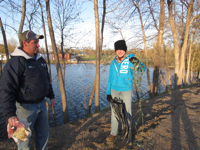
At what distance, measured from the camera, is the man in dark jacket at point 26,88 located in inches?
67.5

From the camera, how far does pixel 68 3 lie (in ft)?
24.4

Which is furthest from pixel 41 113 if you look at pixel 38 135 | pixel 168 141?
pixel 168 141

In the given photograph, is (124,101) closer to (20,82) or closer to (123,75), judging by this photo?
(123,75)

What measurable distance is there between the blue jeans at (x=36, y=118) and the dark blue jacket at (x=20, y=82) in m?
0.09

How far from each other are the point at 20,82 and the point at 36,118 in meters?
0.62

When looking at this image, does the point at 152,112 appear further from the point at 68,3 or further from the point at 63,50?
the point at 68,3

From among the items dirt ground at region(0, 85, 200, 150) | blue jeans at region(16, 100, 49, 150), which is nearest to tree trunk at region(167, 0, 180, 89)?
dirt ground at region(0, 85, 200, 150)

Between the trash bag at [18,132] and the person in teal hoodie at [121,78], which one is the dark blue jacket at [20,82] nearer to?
→ the trash bag at [18,132]

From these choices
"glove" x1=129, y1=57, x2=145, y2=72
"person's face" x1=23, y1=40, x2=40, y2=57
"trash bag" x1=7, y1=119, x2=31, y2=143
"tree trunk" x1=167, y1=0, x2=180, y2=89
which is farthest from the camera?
"tree trunk" x1=167, y1=0, x2=180, y2=89

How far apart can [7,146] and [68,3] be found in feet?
23.6

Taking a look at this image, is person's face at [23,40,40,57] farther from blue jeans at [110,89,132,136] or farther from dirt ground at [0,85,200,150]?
dirt ground at [0,85,200,150]

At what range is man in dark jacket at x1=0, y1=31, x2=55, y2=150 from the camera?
1.71 metres

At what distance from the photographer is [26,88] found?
1.87 m

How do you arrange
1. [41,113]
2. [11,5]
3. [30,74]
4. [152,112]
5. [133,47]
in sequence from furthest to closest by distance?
[133,47] < [11,5] < [152,112] < [41,113] < [30,74]
